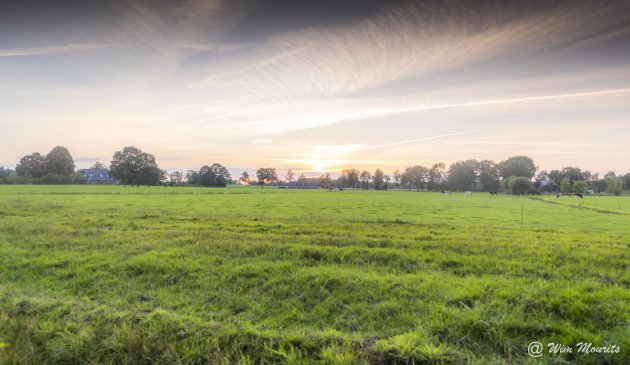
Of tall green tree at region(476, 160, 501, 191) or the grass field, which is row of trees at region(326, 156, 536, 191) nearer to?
tall green tree at region(476, 160, 501, 191)

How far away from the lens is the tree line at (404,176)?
376ft

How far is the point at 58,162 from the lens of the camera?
391ft

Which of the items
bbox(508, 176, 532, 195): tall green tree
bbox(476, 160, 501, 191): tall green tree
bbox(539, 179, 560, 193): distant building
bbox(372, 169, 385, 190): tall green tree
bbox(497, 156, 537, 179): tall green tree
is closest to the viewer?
bbox(508, 176, 532, 195): tall green tree

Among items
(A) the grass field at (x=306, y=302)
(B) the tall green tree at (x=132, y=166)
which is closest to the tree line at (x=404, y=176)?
(B) the tall green tree at (x=132, y=166)

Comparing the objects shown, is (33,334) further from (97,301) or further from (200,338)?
(200,338)

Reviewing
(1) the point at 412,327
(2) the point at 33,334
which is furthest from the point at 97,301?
(1) the point at 412,327

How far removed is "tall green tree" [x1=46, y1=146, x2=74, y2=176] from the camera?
11881cm

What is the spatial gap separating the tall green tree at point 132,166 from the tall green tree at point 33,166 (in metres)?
31.2

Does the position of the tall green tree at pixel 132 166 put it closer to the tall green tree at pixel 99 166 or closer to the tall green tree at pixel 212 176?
the tall green tree at pixel 212 176

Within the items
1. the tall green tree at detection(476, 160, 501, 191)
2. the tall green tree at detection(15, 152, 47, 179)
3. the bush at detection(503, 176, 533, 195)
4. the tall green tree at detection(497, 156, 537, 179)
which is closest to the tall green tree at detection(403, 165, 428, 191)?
the tall green tree at detection(476, 160, 501, 191)

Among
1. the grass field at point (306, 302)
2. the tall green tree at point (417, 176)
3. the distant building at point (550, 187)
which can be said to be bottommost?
the grass field at point (306, 302)

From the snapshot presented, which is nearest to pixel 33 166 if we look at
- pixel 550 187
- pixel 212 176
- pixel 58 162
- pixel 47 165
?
pixel 47 165

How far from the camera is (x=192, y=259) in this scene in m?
9.69

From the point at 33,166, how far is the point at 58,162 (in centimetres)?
1126
